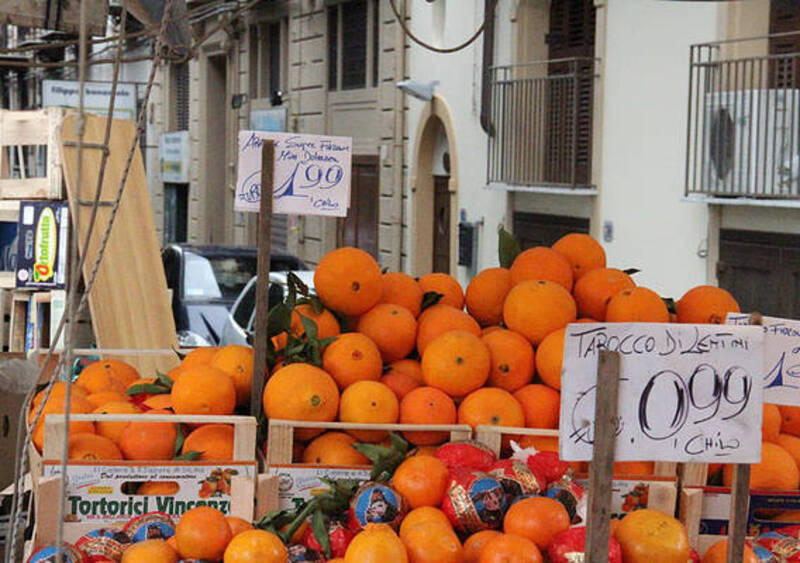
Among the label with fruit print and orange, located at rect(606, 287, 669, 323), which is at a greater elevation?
orange, located at rect(606, 287, 669, 323)

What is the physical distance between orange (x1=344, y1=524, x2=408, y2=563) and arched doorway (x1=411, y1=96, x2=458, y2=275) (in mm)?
13034

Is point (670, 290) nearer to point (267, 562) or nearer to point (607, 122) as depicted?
point (607, 122)

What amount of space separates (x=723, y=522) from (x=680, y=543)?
564mm

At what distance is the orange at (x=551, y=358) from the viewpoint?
12.2ft

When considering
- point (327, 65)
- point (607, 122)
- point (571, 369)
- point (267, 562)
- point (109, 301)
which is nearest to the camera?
point (571, 369)

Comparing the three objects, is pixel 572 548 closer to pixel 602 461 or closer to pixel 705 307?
pixel 602 461

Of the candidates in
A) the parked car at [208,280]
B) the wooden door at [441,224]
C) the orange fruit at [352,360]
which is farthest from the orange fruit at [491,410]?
the wooden door at [441,224]

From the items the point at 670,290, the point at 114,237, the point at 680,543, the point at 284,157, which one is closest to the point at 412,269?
the point at 670,290

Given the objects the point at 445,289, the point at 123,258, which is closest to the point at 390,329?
the point at 445,289

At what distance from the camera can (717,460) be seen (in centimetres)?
254

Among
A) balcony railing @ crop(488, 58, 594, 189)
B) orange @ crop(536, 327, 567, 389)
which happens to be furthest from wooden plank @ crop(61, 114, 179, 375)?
balcony railing @ crop(488, 58, 594, 189)

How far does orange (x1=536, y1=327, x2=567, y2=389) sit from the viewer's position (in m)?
3.72

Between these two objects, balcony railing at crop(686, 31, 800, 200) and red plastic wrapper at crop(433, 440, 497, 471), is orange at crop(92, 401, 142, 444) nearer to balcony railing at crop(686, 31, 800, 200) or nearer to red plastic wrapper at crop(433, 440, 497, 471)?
red plastic wrapper at crop(433, 440, 497, 471)

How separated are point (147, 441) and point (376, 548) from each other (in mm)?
1007
